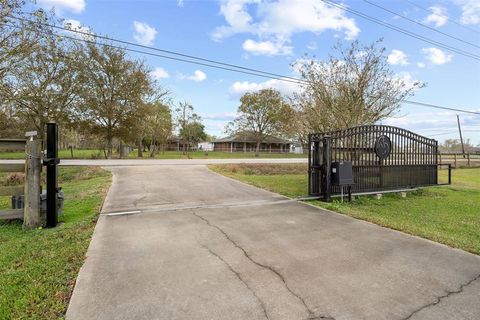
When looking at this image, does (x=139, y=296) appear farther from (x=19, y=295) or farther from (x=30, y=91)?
(x=30, y=91)

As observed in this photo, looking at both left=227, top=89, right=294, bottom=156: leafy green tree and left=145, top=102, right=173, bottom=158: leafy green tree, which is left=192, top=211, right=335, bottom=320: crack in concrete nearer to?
left=145, top=102, right=173, bottom=158: leafy green tree

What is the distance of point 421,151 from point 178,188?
793 centimetres

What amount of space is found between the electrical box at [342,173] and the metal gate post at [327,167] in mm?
126

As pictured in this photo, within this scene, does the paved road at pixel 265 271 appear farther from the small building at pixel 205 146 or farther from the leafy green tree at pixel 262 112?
the small building at pixel 205 146

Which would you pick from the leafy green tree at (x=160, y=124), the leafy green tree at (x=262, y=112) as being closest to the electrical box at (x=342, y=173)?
the leafy green tree at (x=160, y=124)

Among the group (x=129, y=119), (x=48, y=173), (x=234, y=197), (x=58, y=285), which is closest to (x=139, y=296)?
(x=58, y=285)

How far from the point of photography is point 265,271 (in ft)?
11.0

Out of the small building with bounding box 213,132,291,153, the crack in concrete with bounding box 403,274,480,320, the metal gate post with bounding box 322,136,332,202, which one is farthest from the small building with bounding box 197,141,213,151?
the crack in concrete with bounding box 403,274,480,320

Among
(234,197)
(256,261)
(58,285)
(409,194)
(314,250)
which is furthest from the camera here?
(409,194)

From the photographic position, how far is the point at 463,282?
323 centimetres

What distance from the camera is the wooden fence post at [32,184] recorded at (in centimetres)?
484

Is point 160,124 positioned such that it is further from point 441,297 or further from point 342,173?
point 441,297

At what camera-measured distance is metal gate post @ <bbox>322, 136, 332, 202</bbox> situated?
763 cm

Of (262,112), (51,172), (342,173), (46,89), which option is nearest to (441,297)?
(342,173)
